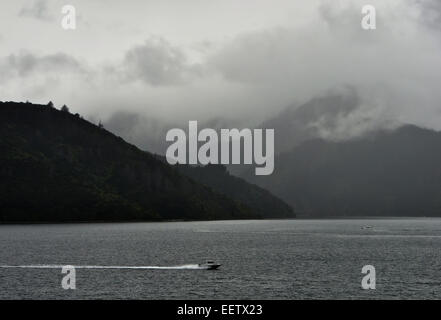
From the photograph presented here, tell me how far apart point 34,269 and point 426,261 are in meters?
133

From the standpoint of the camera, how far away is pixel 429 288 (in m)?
137

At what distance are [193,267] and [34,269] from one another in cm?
4769

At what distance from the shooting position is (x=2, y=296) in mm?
123625

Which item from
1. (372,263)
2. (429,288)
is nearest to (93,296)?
(429,288)

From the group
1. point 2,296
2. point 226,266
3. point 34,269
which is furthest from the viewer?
point 226,266
